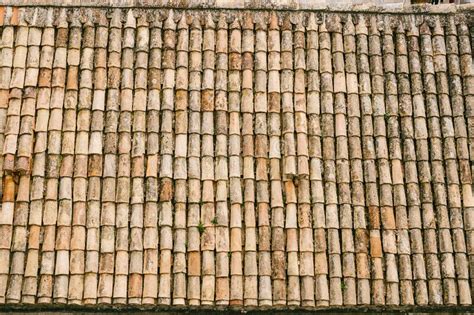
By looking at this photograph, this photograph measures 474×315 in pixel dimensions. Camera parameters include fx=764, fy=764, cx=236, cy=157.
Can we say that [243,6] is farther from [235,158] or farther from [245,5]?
[235,158]

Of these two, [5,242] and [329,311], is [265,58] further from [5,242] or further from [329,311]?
[5,242]

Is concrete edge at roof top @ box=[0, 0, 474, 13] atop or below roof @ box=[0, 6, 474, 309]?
atop

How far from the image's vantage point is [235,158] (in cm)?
880

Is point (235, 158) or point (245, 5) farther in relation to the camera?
point (245, 5)

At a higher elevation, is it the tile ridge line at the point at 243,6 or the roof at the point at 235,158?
the tile ridge line at the point at 243,6

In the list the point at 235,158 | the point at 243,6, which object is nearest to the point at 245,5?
the point at 243,6

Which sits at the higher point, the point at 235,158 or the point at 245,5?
the point at 245,5

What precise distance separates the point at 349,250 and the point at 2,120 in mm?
4248

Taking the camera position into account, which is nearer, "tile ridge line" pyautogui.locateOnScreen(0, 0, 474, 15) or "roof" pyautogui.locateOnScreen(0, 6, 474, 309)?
"roof" pyautogui.locateOnScreen(0, 6, 474, 309)

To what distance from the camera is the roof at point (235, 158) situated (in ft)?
27.2

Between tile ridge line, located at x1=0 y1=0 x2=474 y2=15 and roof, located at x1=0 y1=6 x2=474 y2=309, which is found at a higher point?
tile ridge line, located at x1=0 y1=0 x2=474 y2=15

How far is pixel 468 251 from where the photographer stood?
864cm

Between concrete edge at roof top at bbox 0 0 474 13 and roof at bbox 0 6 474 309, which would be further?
concrete edge at roof top at bbox 0 0 474 13

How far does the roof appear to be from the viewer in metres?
8.30
